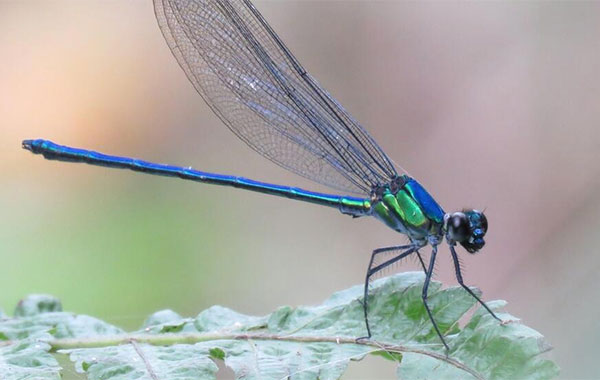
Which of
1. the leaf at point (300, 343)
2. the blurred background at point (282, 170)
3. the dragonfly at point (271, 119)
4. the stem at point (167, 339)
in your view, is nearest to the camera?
the leaf at point (300, 343)

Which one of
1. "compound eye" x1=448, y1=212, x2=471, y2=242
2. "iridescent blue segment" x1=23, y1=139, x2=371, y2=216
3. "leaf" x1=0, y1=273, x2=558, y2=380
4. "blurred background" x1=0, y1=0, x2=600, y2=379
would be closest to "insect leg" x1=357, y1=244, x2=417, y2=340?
"leaf" x1=0, y1=273, x2=558, y2=380

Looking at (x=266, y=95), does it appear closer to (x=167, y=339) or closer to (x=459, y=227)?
(x=459, y=227)

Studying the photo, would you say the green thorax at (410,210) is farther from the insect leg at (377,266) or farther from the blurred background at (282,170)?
the blurred background at (282,170)

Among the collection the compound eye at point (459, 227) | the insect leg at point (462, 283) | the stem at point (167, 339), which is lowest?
the stem at point (167, 339)

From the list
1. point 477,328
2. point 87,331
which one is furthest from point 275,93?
point 477,328

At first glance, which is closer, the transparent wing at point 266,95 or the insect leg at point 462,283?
the insect leg at point 462,283

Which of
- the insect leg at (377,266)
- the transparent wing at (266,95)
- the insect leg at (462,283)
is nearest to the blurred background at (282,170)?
the transparent wing at (266,95)

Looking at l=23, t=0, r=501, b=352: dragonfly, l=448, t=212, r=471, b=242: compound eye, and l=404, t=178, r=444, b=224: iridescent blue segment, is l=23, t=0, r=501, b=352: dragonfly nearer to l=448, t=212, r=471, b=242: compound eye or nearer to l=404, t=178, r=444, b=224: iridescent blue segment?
l=404, t=178, r=444, b=224: iridescent blue segment
